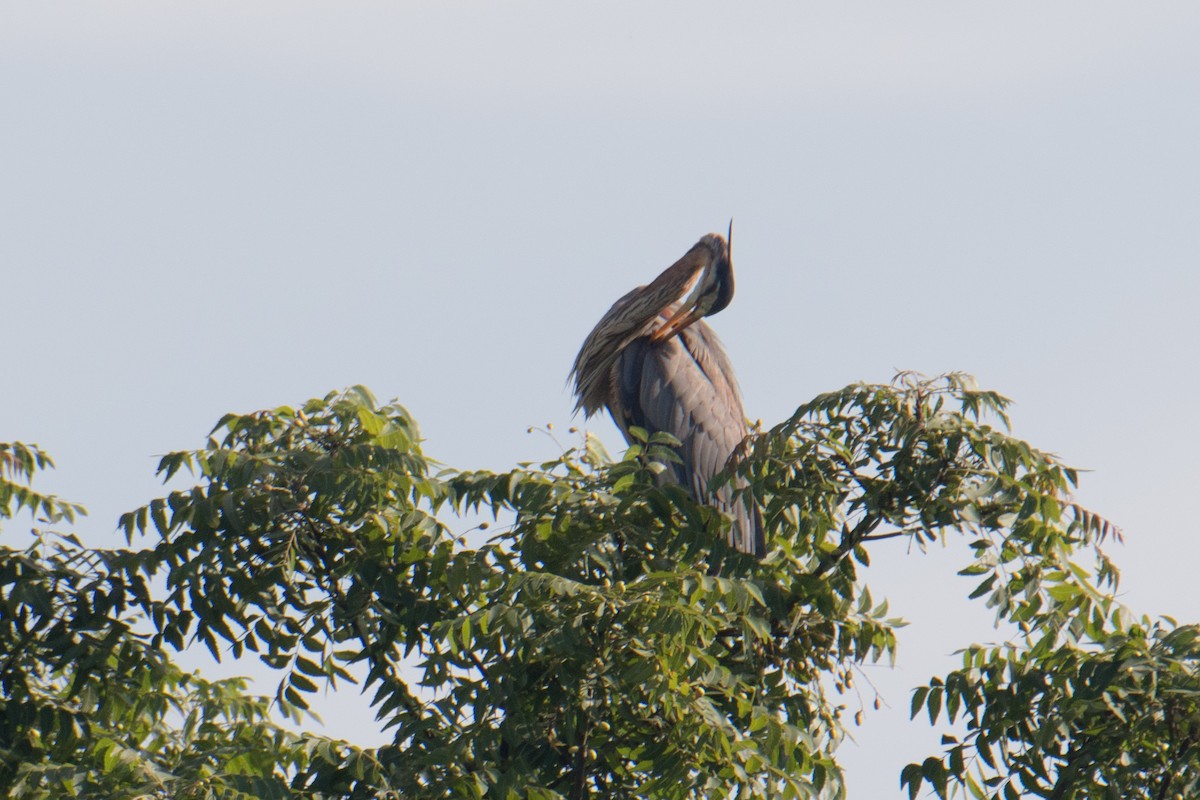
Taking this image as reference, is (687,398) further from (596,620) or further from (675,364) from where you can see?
(596,620)

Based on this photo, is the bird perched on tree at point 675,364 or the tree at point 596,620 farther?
the bird perched on tree at point 675,364

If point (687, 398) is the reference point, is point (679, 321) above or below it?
above

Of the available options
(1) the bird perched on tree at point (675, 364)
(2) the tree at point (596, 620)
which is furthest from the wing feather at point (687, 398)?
(2) the tree at point (596, 620)

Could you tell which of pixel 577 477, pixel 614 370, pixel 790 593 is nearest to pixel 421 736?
pixel 577 477

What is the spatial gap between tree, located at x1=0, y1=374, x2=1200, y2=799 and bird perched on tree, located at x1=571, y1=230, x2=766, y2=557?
9.63ft

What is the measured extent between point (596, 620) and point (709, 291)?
14.1ft

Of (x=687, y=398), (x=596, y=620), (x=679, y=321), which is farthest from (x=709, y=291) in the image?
(x=596, y=620)

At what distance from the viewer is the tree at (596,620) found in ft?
12.4

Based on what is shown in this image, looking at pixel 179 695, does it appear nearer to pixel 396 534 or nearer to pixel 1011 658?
pixel 396 534

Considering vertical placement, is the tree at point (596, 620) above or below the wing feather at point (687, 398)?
below

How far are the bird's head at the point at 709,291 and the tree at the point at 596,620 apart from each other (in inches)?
130

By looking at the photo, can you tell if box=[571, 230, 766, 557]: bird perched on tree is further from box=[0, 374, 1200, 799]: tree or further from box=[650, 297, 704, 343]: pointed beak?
box=[0, 374, 1200, 799]: tree

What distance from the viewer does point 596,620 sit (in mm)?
3791

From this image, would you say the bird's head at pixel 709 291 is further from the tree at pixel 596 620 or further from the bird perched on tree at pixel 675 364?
the tree at pixel 596 620
